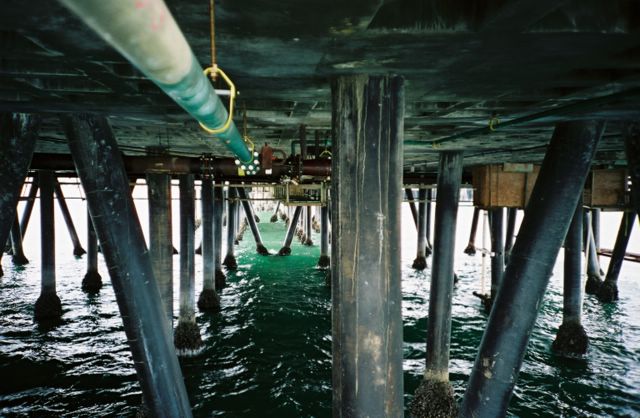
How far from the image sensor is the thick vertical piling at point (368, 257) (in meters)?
3.21

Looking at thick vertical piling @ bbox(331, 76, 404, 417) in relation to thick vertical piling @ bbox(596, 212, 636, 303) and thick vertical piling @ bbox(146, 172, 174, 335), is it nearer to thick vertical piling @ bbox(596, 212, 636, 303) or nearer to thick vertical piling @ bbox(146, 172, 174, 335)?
thick vertical piling @ bbox(146, 172, 174, 335)

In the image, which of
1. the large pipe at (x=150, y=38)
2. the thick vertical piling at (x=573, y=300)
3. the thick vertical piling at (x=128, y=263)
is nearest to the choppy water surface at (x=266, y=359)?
the thick vertical piling at (x=573, y=300)

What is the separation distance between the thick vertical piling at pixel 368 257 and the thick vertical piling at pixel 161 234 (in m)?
6.38

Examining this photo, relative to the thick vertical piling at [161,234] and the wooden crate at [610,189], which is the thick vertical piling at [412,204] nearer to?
the wooden crate at [610,189]

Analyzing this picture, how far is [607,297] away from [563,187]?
13805 millimetres

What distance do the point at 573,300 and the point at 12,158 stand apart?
12.4 metres

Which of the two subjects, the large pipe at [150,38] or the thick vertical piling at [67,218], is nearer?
the large pipe at [150,38]

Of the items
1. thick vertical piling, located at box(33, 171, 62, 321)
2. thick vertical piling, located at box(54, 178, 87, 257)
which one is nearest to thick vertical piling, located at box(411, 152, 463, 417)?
thick vertical piling, located at box(33, 171, 62, 321)

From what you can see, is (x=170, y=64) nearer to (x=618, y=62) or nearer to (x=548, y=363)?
(x=618, y=62)

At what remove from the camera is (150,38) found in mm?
1025

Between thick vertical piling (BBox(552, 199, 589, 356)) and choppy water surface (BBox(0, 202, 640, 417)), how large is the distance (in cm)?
44

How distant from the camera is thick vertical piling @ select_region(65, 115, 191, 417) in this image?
4.61 metres

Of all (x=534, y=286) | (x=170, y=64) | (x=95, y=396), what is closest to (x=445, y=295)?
(x=534, y=286)

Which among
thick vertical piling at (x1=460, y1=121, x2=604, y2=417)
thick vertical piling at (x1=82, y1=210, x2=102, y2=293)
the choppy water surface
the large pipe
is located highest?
the large pipe
